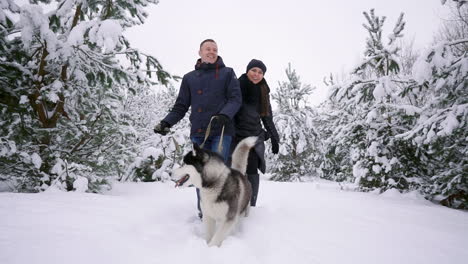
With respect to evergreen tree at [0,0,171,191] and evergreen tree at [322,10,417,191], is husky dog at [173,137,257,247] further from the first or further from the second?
evergreen tree at [322,10,417,191]

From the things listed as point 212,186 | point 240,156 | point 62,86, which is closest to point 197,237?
point 212,186

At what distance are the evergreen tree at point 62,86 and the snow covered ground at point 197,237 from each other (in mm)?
2377

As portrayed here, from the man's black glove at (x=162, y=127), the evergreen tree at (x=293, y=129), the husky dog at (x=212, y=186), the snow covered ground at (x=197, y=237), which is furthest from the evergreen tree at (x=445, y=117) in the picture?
the evergreen tree at (x=293, y=129)

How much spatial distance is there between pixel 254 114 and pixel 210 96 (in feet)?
2.72

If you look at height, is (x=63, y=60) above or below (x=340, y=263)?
above

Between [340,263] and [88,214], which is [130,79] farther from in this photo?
[340,263]

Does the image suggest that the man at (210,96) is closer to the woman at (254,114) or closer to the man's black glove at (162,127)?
the man's black glove at (162,127)

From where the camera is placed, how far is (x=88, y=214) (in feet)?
8.90

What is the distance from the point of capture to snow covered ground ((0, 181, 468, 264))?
1.89 meters

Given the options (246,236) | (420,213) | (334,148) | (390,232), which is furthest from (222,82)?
(334,148)

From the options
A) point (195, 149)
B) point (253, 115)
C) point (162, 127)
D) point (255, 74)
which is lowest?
point (195, 149)

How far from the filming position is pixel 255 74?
12.4ft

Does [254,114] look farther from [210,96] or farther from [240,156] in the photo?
[210,96]

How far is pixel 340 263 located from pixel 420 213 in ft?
10.5
